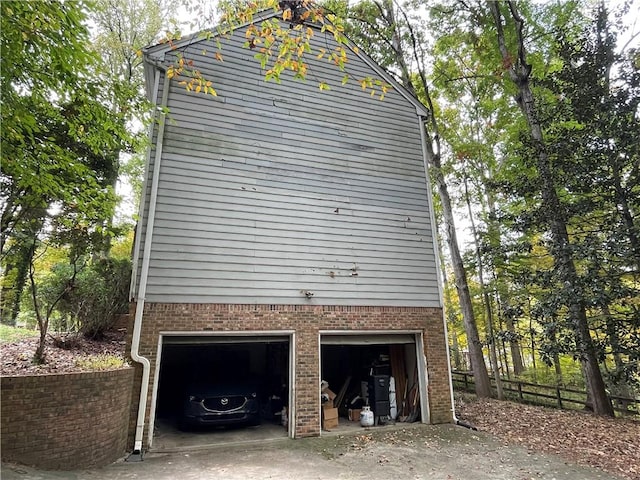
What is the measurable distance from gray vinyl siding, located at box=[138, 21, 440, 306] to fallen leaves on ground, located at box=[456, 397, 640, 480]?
288 centimetres

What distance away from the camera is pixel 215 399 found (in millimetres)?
6684

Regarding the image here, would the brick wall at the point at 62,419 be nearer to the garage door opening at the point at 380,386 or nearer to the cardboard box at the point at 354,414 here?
the garage door opening at the point at 380,386

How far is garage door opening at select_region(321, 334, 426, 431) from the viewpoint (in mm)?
7297

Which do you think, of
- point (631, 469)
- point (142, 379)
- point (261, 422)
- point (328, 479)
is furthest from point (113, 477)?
point (631, 469)

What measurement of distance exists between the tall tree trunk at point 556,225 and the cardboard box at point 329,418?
5.07 meters

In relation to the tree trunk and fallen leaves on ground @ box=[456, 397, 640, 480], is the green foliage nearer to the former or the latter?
fallen leaves on ground @ box=[456, 397, 640, 480]

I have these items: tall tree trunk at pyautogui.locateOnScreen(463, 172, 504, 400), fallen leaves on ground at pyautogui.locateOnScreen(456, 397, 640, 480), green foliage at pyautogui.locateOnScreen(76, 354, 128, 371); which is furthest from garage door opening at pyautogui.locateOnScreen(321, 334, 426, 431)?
green foliage at pyautogui.locateOnScreen(76, 354, 128, 371)

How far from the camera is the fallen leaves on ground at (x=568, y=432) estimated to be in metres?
5.54

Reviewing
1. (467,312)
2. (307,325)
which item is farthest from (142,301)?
(467,312)

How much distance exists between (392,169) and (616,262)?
15.4 ft

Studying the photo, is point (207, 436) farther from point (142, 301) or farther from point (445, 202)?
point (445, 202)

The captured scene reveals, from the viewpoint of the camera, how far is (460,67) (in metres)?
14.2

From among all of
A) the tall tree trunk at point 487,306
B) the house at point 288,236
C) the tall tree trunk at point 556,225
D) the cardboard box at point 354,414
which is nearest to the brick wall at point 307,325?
the house at point 288,236

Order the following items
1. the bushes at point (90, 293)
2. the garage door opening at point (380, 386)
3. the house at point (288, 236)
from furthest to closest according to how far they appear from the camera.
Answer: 1. the bushes at point (90, 293)
2. the garage door opening at point (380, 386)
3. the house at point (288, 236)
